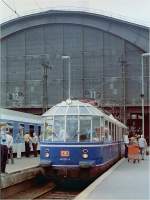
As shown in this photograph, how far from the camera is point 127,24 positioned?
78.6 metres

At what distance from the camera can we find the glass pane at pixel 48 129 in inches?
828

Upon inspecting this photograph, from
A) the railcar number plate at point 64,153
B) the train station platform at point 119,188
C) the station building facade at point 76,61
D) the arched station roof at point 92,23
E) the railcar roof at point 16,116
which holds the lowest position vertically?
the train station platform at point 119,188

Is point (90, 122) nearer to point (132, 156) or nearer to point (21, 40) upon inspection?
point (132, 156)

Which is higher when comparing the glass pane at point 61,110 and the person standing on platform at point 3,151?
the glass pane at point 61,110

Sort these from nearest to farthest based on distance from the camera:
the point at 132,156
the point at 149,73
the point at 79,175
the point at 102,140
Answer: the point at 79,175, the point at 102,140, the point at 132,156, the point at 149,73

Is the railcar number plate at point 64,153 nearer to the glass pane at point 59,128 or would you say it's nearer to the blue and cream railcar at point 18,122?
the glass pane at point 59,128

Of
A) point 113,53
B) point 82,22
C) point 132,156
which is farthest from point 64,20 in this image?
point 132,156

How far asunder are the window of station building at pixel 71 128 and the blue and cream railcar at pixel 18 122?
8.90m

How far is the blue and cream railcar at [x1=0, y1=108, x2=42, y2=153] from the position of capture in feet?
101

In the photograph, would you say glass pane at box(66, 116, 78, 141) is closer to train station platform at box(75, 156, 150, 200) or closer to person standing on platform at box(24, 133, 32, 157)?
train station platform at box(75, 156, 150, 200)

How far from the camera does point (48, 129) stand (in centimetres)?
2127

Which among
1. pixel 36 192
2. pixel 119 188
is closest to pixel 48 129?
pixel 36 192

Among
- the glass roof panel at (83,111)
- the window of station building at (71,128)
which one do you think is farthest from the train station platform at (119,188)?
the glass roof panel at (83,111)

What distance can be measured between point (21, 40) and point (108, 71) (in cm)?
1384
